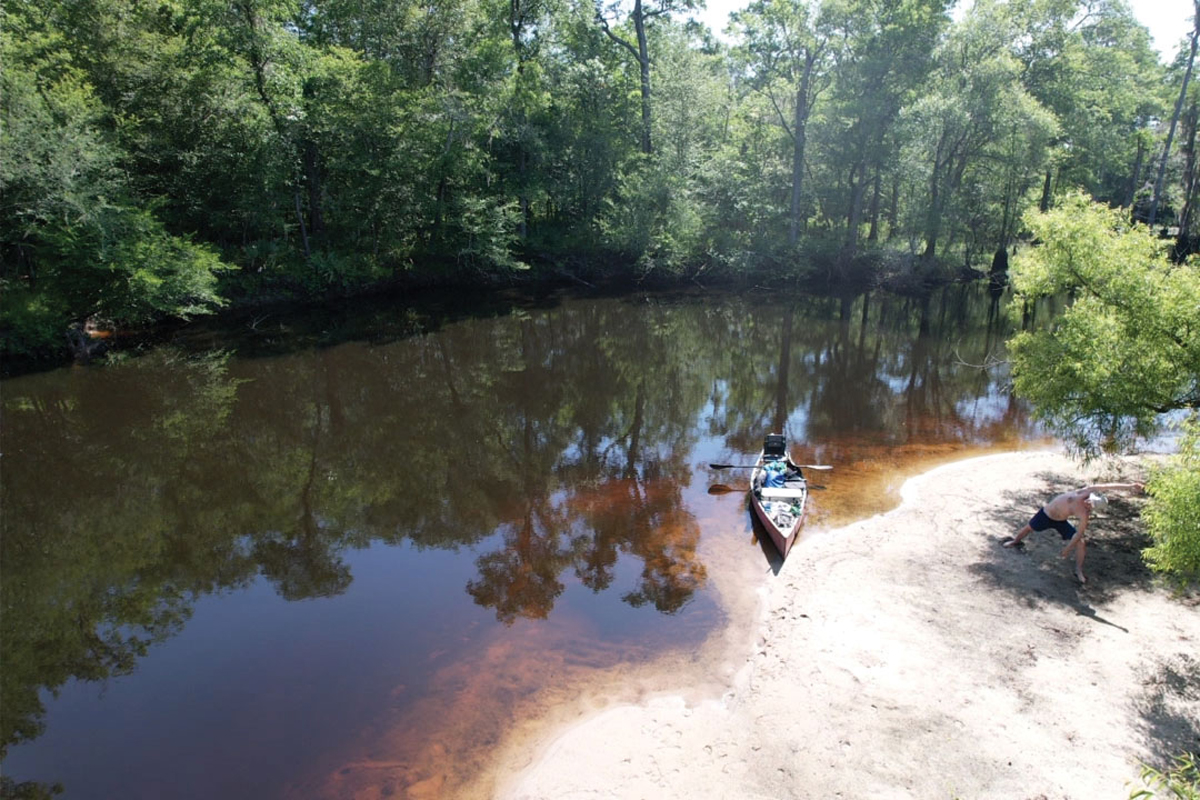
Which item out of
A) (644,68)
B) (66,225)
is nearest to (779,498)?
(66,225)

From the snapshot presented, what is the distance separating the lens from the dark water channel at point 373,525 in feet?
28.3

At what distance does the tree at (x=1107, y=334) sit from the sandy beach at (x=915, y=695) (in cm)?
222

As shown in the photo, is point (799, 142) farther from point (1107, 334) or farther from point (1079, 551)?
point (1079, 551)

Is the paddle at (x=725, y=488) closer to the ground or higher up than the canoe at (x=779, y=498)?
closer to the ground

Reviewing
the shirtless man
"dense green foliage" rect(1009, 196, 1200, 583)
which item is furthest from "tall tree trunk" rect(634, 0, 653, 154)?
the shirtless man

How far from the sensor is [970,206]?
4253 centimetres

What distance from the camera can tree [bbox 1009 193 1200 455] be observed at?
33.3ft

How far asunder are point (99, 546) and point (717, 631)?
11.8m

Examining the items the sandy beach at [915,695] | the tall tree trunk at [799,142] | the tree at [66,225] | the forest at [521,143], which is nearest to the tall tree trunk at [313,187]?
the forest at [521,143]

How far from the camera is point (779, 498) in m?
13.5

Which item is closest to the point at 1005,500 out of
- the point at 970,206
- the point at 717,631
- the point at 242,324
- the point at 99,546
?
the point at 717,631

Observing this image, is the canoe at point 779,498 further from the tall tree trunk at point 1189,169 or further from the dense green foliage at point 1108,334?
the tall tree trunk at point 1189,169

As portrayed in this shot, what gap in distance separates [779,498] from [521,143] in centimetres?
3034

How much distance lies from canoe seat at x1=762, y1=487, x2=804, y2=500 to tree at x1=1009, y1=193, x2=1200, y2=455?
14.6 feet
